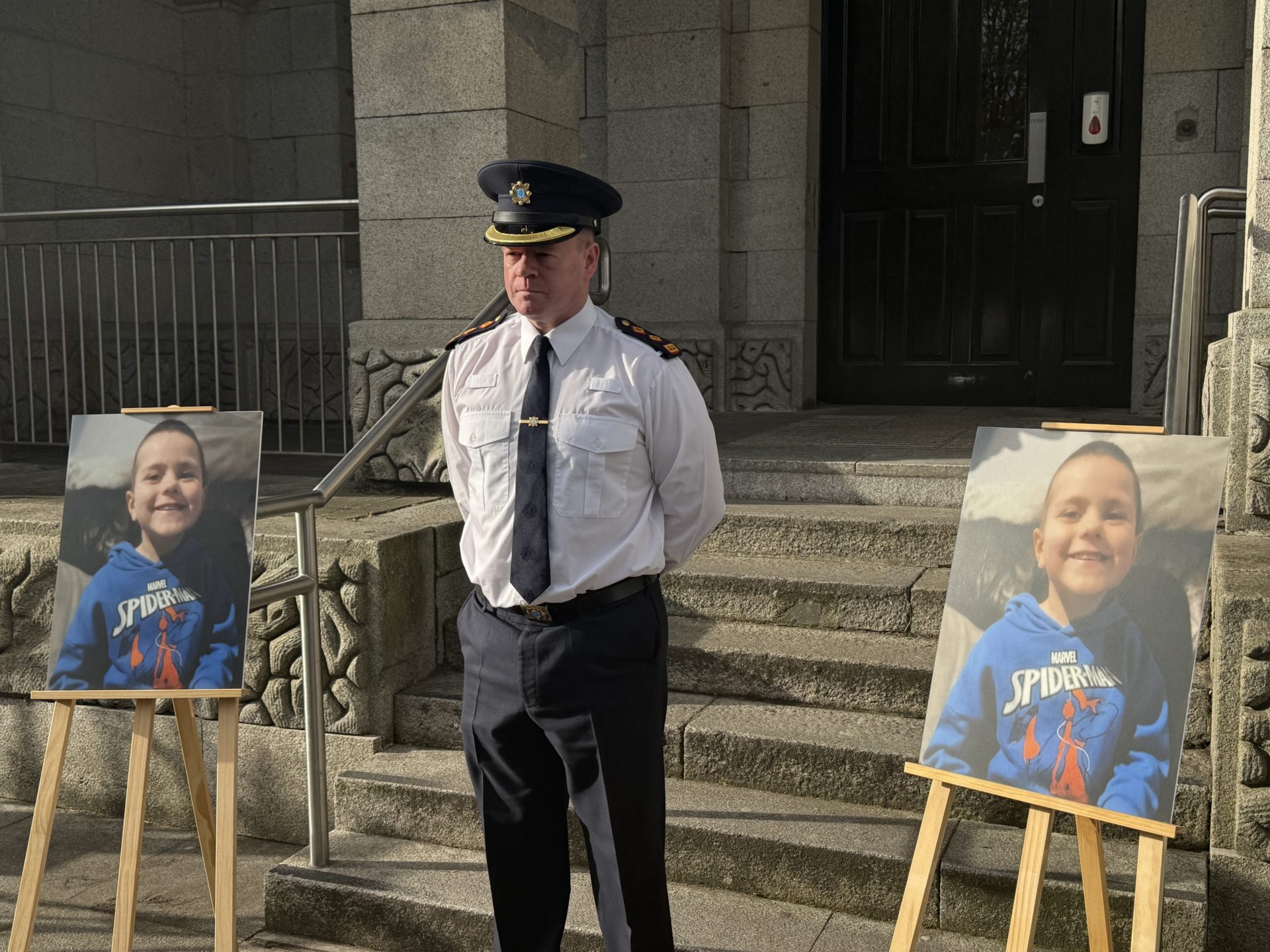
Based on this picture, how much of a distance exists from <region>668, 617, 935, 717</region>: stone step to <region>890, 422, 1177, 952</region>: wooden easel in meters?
1.42

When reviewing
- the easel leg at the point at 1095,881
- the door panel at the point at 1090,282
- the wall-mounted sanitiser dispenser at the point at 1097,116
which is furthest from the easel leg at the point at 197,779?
the wall-mounted sanitiser dispenser at the point at 1097,116

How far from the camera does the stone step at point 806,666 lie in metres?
3.84

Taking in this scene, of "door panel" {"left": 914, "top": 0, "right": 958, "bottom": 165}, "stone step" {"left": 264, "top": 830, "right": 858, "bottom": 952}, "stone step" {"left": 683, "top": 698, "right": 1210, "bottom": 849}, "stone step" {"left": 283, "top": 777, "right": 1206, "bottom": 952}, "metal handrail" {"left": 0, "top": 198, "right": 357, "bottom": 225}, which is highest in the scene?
"door panel" {"left": 914, "top": 0, "right": 958, "bottom": 165}

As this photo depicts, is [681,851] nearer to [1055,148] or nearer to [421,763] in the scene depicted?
[421,763]

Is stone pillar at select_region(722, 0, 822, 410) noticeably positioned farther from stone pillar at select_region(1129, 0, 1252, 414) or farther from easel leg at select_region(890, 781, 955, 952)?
easel leg at select_region(890, 781, 955, 952)

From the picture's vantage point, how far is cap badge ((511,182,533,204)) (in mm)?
2557

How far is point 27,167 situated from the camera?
801cm

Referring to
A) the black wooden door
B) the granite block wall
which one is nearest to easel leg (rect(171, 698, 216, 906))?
the black wooden door

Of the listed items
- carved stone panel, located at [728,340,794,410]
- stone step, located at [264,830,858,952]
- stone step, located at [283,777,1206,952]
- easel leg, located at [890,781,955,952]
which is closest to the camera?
easel leg, located at [890,781,955,952]

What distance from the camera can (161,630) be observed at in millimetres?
3025

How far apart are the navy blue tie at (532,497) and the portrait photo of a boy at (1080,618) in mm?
836

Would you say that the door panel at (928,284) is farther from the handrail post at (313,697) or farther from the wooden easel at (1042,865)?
the wooden easel at (1042,865)

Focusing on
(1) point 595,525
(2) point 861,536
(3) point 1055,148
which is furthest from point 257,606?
(3) point 1055,148

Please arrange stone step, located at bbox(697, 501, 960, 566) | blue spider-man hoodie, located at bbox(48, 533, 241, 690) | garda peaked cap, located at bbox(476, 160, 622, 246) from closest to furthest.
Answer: garda peaked cap, located at bbox(476, 160, 622, 246) < blue spider-man hoodie, located at bbox(48, 533, 241, 690) < stone step, located at bbox(697, 501, 960, 566)
